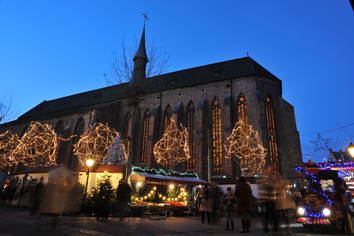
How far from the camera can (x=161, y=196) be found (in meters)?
15.5

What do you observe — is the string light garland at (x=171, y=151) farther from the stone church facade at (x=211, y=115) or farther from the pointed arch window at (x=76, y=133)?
the pointed arch window at (x=76, y=133)

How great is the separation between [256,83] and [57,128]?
2877cm

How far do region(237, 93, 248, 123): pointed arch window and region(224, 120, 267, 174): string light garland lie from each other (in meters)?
1.12

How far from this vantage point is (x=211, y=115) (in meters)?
25.8

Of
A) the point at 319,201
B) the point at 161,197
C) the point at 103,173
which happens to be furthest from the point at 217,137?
the point at 319,201

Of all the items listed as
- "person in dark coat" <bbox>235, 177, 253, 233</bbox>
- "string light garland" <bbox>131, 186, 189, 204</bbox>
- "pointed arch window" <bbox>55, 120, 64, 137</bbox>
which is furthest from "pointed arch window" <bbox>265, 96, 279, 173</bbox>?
"pointed arch window" <bbox>55, 120, 64, 137</bbox>

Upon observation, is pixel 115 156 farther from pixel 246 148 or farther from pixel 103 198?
pixel 246 148

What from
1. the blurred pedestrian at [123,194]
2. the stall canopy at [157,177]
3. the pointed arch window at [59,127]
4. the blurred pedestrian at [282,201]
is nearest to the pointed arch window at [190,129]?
the stall canopy at [157,177]

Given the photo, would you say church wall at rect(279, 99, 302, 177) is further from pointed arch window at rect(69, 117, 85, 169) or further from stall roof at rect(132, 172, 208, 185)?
pointed arch window at rect(69, 117, 85, 169)

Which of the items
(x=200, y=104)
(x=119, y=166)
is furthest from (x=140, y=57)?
(x=119, y=166)

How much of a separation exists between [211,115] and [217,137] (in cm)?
256

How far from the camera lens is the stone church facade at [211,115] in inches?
914

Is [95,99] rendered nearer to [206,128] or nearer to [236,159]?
[206,128]

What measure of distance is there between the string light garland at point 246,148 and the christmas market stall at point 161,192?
629cm
